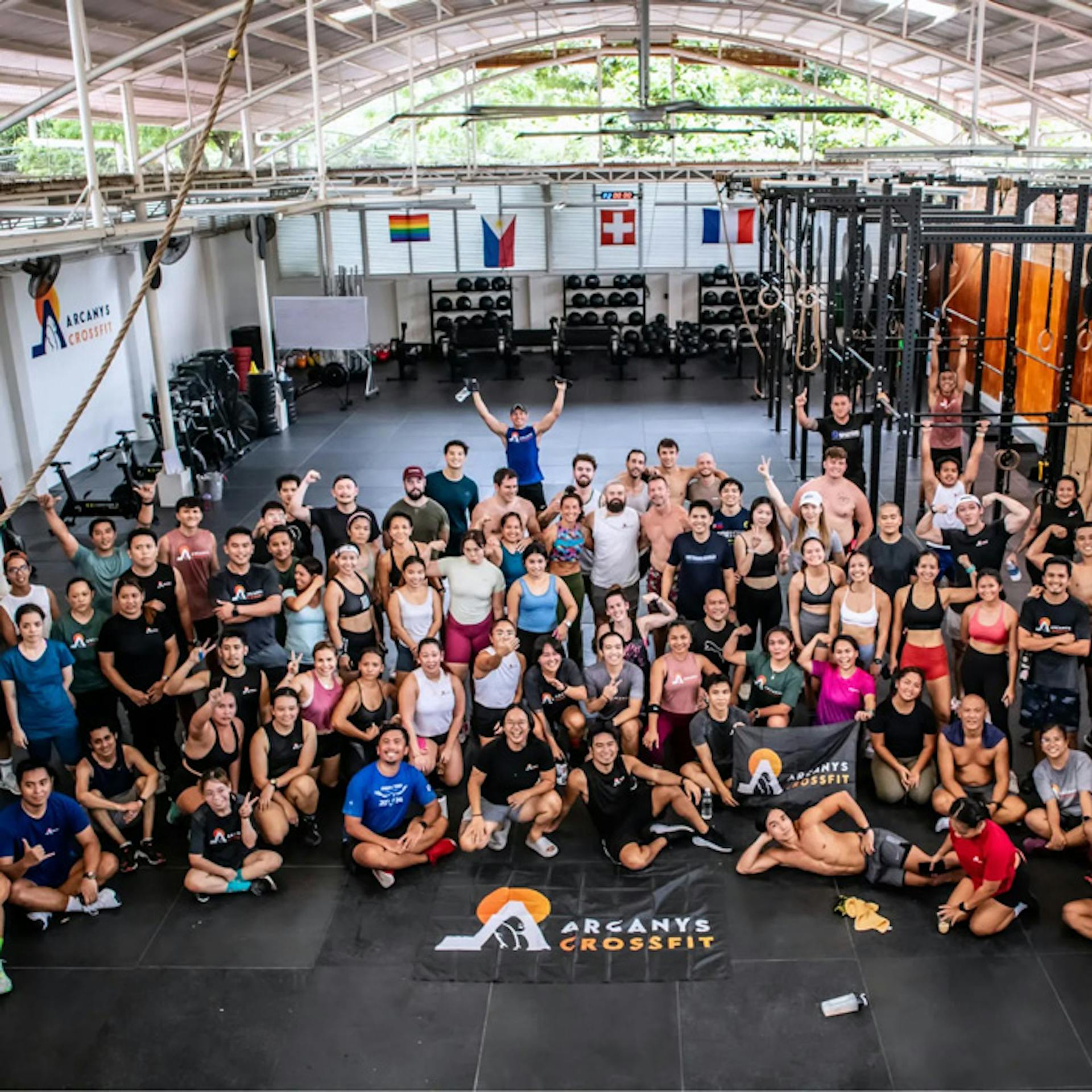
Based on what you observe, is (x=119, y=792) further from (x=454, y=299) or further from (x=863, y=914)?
(x=454, y=299)

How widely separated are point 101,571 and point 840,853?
4224mm

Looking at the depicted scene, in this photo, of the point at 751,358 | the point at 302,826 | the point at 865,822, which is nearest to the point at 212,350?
the point at 751,358

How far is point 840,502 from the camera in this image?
7.33 metres

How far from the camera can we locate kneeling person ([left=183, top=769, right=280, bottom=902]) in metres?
5.44

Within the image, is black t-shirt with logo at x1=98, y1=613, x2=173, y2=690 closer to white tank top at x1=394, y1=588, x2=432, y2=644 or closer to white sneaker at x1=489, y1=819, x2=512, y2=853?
white tank top at x1=394, y1=588, x2=432, y2=644

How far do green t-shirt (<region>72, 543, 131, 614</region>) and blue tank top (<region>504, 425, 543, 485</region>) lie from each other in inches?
125

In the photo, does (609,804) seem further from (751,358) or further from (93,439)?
(751,358)

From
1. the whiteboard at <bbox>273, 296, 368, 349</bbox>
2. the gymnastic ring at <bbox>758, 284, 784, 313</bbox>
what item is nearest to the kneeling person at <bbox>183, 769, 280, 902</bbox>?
the gymnastic ring at <bbox>758, 284, 784, 313</bbox>

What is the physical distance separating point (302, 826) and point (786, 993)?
2.57 meters

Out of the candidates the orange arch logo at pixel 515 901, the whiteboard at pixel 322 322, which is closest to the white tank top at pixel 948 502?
the orange arch logo at pixel 515 901

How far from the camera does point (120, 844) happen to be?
5.74 m

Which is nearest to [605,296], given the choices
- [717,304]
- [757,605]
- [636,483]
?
→ [717,304]

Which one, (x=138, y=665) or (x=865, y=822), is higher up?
(x=138, y=665)

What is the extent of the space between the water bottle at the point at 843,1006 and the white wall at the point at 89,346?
33.5 feet
